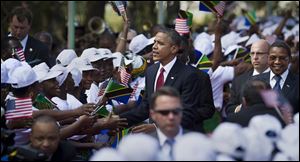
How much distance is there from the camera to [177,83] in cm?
1076

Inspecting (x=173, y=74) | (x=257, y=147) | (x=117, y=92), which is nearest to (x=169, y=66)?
(x=173, y=74)

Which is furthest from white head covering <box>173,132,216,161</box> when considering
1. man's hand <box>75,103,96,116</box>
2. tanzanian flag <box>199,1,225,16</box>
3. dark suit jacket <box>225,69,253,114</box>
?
tanzanian flag <box>199,1,225,16</box>

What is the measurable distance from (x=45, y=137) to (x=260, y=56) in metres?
4.84

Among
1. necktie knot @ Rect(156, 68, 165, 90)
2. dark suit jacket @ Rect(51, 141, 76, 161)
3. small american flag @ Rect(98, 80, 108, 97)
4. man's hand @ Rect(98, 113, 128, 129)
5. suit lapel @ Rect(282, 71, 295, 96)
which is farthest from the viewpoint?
suit lapel @ Rect(282, 71, 295, 96)

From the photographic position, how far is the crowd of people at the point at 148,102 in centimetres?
809

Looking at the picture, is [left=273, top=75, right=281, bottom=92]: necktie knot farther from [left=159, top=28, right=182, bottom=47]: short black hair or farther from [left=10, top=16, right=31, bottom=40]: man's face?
[left=10, top=16, right=31, bottom=40]: man's face

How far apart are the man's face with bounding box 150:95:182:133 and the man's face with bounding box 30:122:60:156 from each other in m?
0.89

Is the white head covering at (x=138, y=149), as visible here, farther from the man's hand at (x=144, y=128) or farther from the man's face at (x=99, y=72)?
the man's face at (x=99, y=72)

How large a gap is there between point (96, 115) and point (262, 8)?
2106 cm

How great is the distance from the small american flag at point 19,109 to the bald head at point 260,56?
4038 mm

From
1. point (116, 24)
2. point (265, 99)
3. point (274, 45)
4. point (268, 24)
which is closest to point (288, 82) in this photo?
point (274, 45)

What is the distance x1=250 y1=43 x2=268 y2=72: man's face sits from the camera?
501 inches

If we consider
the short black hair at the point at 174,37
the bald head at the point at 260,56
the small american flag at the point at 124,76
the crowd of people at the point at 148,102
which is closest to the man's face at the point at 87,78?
the crowd of people at the point at 148,102

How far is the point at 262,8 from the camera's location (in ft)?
101
